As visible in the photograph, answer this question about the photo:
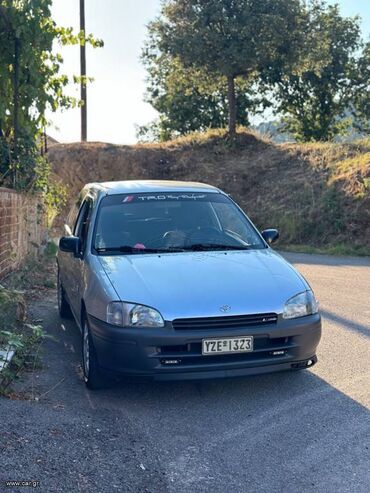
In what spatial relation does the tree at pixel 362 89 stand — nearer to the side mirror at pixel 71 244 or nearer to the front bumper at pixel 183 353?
the side mirror at pixel 71 244

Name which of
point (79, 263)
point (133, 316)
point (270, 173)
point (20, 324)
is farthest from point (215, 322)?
point (270, 173)

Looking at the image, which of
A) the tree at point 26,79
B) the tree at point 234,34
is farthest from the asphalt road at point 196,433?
the tree at point 234,34

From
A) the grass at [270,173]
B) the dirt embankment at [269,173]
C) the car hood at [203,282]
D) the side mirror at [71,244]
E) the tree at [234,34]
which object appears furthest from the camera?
the tree at [234,34]

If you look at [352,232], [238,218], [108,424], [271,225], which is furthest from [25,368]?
[271,225]

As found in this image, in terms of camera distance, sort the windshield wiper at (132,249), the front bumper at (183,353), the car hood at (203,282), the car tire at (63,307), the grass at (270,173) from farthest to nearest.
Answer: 1. the grass at (270,173)
2. the car tire at (63,307)
3. the windshield wiper at (132,249)
4. the car hood at (203,282)
5. the front bumper at (183,353)

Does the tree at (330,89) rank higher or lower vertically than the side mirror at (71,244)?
higher

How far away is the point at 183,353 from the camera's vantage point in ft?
15.2

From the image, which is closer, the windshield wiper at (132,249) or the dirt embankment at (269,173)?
the windshield wiper at (132,249)

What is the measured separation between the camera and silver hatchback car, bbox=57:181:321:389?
15.1 feet

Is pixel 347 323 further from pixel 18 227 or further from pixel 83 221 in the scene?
pixel 18 227

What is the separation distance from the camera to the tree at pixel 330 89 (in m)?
34.3

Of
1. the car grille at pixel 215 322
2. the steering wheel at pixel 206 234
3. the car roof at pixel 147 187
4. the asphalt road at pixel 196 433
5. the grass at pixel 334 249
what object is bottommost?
the grass at pixel 334 249

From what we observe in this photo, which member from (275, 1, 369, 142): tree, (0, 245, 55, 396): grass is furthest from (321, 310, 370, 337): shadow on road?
(275, 1, 369, 142): tree

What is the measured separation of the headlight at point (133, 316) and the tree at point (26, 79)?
239 inches
